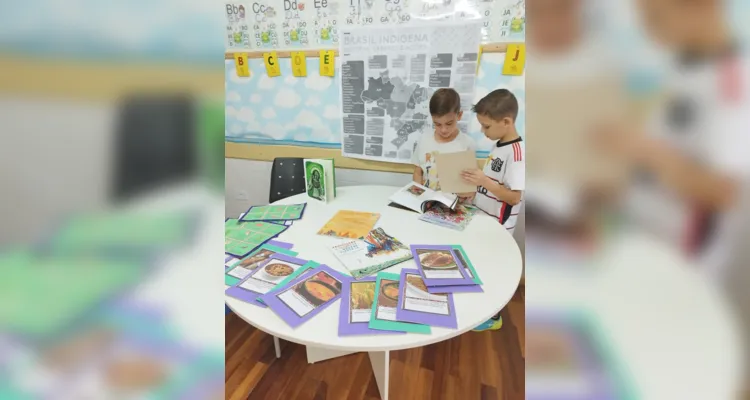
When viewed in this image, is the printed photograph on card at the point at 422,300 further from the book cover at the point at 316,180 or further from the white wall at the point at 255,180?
the white wall at the point at 255,180

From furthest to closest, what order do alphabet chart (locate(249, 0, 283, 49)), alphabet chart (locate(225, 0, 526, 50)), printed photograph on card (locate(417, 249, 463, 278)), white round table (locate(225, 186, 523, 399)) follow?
alphabet chart (locate(249, 0, 283, 49)) < alphabet chart (locate(225, 0, 526, 50)) < printed photograph on card (locate(417, 249, 463, 278)) < white round table (locate(225, 186, 523, 399))

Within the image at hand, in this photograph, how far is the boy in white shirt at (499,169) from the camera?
1.63 meters

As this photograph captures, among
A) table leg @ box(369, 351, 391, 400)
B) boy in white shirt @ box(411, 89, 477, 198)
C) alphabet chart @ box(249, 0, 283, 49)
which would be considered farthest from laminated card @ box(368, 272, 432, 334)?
alphabet chart @ box(249, 0, 283, 49)

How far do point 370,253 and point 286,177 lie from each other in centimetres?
123

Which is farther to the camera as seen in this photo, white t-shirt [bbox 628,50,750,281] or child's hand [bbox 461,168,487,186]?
child's hand [bbox 461,168,487,186]

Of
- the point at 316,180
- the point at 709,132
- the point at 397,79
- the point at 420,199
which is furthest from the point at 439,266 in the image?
the point at 397,79

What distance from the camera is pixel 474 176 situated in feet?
5.58

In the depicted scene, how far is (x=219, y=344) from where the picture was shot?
30 cm

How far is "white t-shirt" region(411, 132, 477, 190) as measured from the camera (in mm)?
2031

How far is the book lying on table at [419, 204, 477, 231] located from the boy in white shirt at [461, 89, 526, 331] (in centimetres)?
13

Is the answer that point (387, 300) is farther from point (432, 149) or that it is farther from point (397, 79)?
point (397, 79)

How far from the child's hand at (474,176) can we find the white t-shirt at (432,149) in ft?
0.93

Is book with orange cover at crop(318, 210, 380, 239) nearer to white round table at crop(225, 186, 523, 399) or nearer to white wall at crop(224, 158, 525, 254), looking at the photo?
white round table at crop(225, 186, 523, 399)

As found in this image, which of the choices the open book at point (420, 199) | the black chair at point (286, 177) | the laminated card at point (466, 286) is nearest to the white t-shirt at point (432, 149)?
the open book at point (420, 199)
